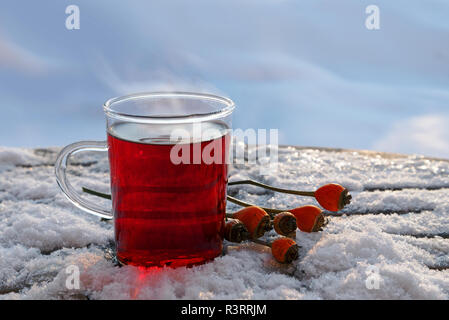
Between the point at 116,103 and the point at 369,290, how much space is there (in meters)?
0.46

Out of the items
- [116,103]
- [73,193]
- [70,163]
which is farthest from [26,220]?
[70,163]

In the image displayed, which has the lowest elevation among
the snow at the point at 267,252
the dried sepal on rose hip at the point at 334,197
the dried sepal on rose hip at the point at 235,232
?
the snow at the point at 267,252

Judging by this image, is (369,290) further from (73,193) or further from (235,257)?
(73,193)

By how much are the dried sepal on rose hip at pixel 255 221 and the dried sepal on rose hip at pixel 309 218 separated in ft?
0.22

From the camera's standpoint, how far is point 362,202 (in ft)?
3.87

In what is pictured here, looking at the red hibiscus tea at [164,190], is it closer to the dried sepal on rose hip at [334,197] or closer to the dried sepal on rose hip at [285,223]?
the dried sepal on rose hip at [285,223]

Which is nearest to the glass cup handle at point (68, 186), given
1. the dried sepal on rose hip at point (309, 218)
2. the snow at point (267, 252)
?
the snow at point (267, 252)

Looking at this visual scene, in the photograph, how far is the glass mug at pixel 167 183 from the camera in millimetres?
784

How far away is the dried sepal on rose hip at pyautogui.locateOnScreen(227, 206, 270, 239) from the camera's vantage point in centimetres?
92

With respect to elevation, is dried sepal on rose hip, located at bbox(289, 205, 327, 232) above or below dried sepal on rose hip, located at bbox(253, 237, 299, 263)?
above

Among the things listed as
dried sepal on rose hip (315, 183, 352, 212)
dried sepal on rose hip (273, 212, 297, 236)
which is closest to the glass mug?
dried sepal on rose hip (273, 212, 297, 236)

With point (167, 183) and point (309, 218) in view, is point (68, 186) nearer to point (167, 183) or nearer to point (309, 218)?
point (167, 183)

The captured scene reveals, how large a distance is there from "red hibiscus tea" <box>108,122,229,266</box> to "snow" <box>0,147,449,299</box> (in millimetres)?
33

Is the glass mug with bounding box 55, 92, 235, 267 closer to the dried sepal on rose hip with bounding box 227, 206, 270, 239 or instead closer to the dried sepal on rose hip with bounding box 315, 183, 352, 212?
the dried sepal on rose hip with bounding box 227, 206, 270, 239
